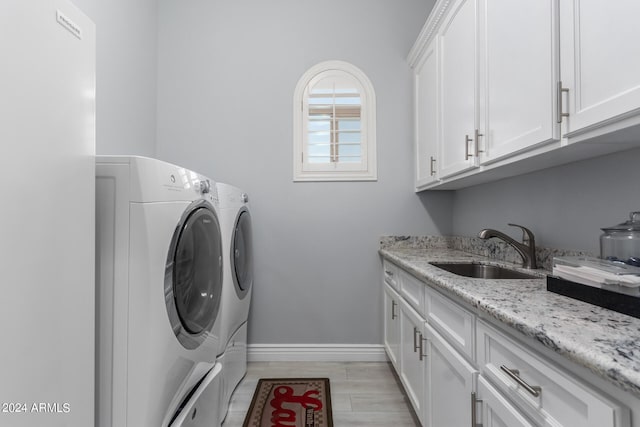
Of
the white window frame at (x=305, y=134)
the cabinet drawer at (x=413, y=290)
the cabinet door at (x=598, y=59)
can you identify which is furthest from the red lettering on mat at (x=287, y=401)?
the cabinet door at (x=598, y=59)

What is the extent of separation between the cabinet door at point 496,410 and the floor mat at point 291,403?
3.41ft

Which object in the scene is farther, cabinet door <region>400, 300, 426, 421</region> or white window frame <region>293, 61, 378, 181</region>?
white window frame <region>293, 61, 378, 181</region>

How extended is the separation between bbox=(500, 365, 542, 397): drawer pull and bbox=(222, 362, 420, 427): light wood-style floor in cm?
114

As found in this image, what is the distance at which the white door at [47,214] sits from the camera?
63 centimetres

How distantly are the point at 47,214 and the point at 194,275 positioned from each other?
0.64m

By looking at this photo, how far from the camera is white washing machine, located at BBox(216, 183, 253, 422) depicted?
1739 millimetres

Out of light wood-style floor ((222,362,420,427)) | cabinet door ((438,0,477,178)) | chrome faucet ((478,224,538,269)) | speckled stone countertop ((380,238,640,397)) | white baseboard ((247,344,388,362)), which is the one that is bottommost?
light wood-style floor ((222,362,420,427))

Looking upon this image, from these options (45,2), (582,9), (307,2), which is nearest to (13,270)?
(45,2)

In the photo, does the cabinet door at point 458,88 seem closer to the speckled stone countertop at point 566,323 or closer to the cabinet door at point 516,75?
the cabinet door at point 516,75

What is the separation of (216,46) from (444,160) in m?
2.02

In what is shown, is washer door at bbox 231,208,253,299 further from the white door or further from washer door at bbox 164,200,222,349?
the white door

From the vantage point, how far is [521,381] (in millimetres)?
756

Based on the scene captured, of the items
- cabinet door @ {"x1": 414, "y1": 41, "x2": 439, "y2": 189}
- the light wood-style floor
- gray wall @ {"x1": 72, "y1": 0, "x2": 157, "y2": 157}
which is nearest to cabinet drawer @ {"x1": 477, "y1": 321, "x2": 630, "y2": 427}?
the light wood-style floor

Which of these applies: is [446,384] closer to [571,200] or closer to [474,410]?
[474,410]
